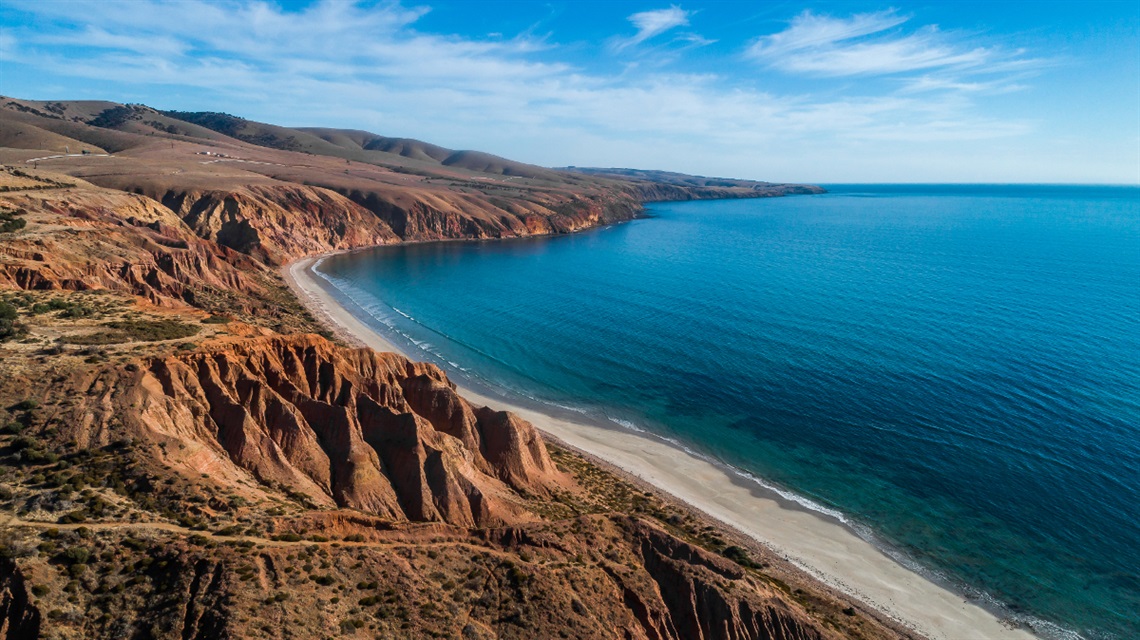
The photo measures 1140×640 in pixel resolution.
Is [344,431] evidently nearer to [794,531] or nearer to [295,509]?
[295,509]

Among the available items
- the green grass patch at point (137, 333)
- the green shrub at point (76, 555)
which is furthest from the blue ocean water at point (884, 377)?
the green shrub at point (76, 555)

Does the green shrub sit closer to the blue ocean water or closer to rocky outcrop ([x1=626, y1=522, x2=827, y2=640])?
rocky outcrop ([x1=626, y1=522, x2=827, y2=640])

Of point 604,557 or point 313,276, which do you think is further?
point 313,276

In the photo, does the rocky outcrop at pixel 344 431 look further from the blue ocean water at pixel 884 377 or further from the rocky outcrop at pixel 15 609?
the blue ocean water at pixel 884 377

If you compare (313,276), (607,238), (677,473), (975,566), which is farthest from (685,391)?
(607,238)

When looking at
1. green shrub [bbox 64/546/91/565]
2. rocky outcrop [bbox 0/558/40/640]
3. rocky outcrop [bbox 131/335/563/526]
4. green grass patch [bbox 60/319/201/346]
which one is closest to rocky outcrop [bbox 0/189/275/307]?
green grass patch [bbox 60/319/201/346]

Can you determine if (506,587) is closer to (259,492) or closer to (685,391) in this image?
(259,492)
